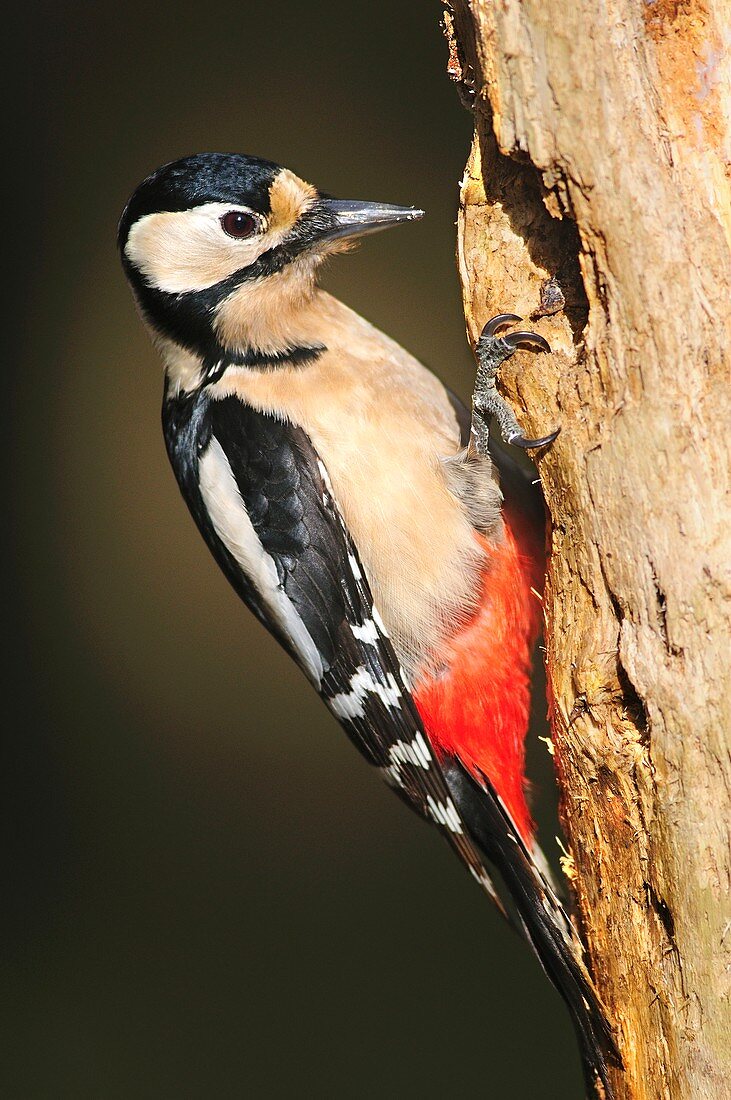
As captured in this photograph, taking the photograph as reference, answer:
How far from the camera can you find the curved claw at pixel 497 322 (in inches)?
56.9

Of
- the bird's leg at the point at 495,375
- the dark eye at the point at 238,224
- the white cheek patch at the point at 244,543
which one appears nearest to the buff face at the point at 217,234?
the dark eye at the point at 238,224

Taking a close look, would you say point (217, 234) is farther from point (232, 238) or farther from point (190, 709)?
point (190, 709)

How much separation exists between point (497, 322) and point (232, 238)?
1.71 feet

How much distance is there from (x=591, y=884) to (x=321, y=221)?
3.63 feet

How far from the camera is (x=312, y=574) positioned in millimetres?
1705

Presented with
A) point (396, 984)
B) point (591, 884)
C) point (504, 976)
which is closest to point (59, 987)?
point (396, 984)

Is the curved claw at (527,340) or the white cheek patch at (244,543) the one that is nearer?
the curved claw at (527,340)

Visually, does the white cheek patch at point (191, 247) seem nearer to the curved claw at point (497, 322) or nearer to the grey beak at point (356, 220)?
the grey beak at point (356, 220)

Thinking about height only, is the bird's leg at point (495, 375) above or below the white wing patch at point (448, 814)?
above

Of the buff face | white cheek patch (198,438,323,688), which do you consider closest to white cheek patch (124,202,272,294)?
the buff face

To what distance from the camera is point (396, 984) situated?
11.2 feet

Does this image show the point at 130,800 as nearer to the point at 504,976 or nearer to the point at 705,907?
the point at 504,976

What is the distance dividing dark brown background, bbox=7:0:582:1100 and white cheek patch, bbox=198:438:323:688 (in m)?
1.44

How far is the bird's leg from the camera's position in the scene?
4.68ft
